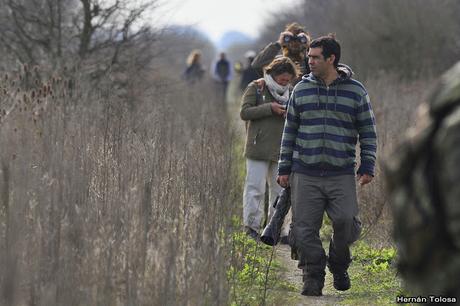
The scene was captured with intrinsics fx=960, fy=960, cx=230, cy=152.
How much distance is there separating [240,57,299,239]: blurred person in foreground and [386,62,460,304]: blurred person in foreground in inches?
198

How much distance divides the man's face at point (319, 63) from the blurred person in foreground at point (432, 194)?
319 cm

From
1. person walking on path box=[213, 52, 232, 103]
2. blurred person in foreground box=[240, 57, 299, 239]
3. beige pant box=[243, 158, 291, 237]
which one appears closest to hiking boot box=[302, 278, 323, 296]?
blurred person in foreground box=[240, 57, 299, 239]

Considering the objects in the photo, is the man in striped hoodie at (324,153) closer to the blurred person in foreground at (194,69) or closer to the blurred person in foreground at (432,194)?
the blurred person in foreground at (432,194)

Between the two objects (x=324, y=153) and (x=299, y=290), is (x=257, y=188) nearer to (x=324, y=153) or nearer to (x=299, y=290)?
(x=299, y=290)

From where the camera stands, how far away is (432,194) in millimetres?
2814

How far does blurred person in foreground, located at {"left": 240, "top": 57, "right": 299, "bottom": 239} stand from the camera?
8008 mm

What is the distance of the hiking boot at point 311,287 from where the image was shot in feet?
20.3

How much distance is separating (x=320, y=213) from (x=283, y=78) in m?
2.01

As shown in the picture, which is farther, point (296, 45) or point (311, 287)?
point (296, 45)

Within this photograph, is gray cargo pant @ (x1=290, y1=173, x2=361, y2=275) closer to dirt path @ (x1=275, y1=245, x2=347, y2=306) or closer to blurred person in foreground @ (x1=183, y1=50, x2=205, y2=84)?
dirt path @ (x1=275, y1=245, x2=347, y2=306)

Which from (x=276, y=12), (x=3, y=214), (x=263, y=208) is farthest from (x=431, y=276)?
(x=276, y=12)

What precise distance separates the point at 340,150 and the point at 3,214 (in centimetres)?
220

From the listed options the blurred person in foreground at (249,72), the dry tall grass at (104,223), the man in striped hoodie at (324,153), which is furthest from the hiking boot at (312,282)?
the blurred person in foreground at (249,72)

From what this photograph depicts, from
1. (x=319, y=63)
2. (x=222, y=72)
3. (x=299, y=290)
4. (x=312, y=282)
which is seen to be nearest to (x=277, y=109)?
(x=319, y=63)
